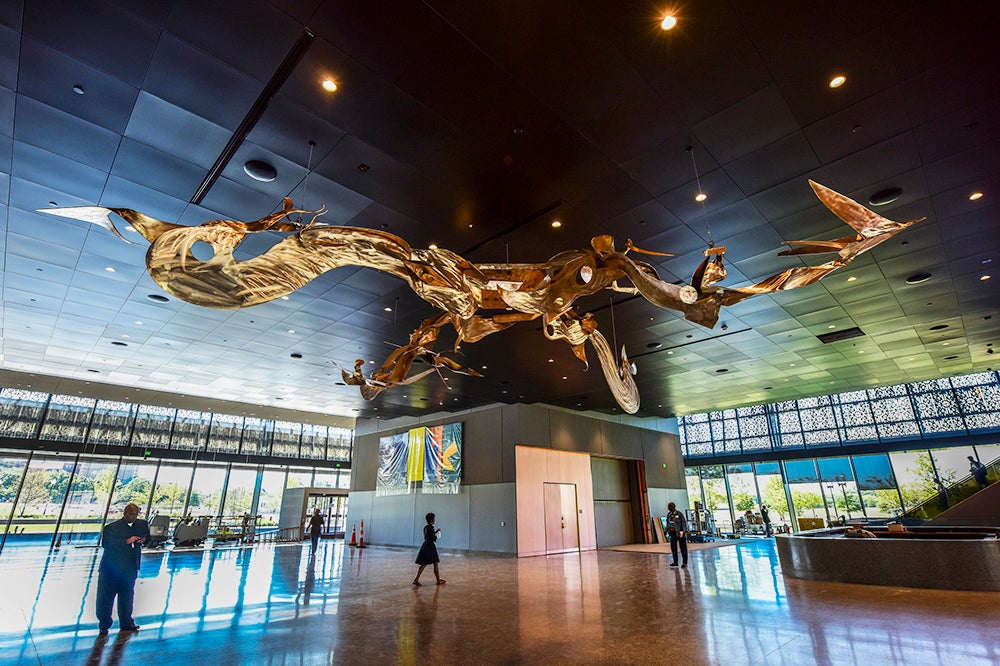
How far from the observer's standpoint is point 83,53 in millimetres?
3889

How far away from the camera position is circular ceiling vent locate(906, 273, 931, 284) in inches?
308

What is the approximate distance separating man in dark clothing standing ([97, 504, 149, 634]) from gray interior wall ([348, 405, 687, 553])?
1053 centimetres

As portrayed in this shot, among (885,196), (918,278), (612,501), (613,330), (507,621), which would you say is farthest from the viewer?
(612,501)

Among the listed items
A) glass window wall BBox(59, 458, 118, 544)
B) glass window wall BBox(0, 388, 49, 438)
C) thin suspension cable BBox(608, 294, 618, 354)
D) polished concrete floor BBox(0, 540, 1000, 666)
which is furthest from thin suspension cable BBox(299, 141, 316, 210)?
glass window wall BBox(59, 458, 118, 544)

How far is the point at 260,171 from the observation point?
5211 millimetres

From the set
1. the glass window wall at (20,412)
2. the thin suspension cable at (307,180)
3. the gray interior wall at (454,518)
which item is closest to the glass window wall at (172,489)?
the glass window wall at (20,412)

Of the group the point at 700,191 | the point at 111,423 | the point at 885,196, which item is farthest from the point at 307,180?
the point at 111,423

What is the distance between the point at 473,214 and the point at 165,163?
3498 mm

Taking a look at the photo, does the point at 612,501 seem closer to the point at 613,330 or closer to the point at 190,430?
the point at 613,330

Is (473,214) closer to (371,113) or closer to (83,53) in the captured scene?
(371,113)

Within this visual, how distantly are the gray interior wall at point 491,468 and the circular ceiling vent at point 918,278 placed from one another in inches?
408

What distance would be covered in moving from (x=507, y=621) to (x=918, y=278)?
869 centimetres

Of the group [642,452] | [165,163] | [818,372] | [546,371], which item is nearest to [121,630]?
[165,163]

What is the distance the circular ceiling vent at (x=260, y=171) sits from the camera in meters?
5.11
